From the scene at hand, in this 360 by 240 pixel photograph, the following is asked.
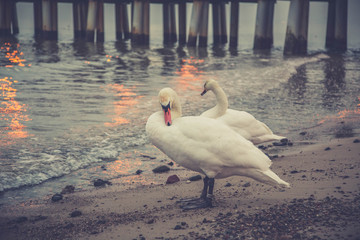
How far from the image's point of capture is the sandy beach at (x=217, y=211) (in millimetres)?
4176

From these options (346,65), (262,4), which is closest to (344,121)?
(346,65)

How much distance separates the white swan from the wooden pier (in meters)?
19.5

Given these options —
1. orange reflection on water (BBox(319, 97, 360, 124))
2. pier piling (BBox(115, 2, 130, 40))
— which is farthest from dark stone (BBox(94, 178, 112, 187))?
pier piling (BBox(115, 2, 130, 40))

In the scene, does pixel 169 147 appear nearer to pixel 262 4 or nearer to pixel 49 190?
pixel 49 190

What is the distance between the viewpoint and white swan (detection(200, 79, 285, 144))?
7.26 meters

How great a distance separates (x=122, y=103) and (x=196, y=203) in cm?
766

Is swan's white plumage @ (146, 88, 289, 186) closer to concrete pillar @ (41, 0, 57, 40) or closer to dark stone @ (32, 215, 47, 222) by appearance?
dark stone @ (32, 215, 47, 222)

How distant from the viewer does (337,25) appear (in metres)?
30.8

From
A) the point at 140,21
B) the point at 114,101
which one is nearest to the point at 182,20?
the point at 140,21

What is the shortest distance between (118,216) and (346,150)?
3.79 metres

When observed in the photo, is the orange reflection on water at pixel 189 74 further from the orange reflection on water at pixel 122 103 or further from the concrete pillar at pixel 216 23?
the concrete pillar at pixel 216 23

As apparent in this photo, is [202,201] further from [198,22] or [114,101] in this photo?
[198,22]

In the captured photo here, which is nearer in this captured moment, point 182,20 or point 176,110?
point 176,110

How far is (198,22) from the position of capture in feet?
97.1
